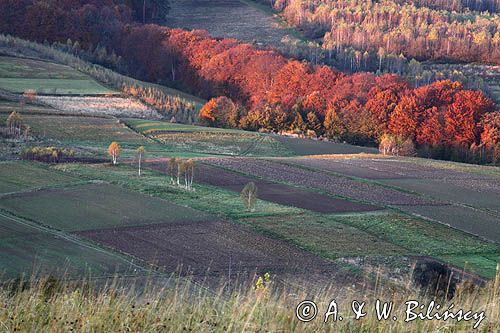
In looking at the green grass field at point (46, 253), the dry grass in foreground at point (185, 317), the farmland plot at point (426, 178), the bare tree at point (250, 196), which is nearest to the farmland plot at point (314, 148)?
the farmland plot at point (426, 178)

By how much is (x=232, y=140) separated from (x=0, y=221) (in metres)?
39.1

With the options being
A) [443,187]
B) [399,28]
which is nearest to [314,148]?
[443,187]

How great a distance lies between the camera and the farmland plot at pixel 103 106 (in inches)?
3056

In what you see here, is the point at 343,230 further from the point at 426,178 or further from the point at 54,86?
the point at 54,86

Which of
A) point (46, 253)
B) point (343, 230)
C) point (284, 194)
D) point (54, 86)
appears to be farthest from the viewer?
point (54, 86)

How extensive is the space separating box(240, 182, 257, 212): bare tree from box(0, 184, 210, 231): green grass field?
2820mm

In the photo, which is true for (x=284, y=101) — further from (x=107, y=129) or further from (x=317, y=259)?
(x=317, y=259)

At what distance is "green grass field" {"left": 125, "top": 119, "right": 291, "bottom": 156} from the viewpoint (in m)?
66.4

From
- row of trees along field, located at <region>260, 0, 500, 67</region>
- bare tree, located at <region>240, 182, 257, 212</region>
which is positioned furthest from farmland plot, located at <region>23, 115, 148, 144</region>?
row of trees along field, located at <region>260, 0, 500, 67</region>

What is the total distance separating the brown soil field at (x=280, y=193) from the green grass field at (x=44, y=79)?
121 ft

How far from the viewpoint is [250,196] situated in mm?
39781

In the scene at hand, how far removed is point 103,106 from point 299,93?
34.5 metres

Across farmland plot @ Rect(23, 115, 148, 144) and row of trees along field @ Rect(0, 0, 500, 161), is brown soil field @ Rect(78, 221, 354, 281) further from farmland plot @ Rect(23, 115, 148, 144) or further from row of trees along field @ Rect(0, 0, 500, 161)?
row of trees along field @ Rect(0, 0, 500, 161)

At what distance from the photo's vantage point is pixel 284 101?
9988cm
